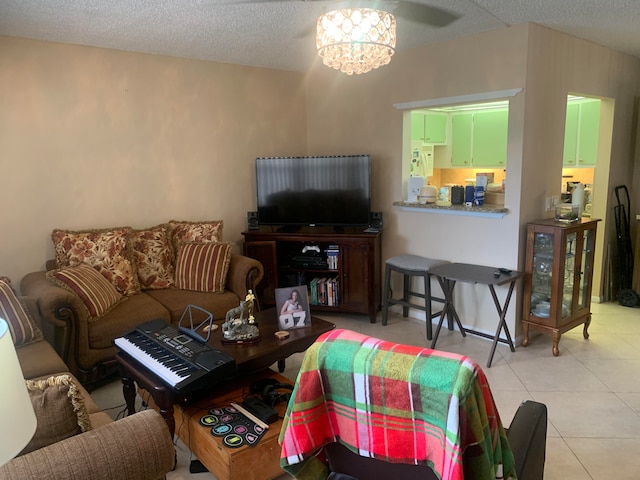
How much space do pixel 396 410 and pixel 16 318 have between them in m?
2.45

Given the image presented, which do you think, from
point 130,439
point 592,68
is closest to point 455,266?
point 592,68

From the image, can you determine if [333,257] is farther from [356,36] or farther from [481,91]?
[356,36]

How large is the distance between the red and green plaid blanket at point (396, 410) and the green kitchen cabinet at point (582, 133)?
13.8 feet

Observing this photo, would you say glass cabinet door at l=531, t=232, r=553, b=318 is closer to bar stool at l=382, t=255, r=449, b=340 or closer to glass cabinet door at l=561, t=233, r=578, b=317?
glass cabinet door at l=561, t=233, r=578, b=317

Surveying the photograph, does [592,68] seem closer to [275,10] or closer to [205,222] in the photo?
[275,10]

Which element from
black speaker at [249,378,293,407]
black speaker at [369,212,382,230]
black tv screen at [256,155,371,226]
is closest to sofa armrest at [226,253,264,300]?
black tv screen at [256,155,371,226]

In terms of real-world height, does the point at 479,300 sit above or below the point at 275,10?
below

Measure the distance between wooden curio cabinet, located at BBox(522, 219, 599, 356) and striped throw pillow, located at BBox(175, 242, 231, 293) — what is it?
2394 mm

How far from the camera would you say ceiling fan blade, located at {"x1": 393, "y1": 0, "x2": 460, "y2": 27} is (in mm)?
2982

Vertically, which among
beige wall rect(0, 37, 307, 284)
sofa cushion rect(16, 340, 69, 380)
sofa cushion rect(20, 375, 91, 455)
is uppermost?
beige wall rect(0, 37, 307, 284)

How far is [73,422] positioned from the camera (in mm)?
1451

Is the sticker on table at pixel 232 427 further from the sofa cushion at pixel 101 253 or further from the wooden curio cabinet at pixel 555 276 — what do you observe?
the wooden curio cabinet at pixel 555 276

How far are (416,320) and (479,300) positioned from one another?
2.24 feet

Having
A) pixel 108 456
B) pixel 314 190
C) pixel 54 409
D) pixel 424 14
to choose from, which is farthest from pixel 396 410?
pixel 314 190
